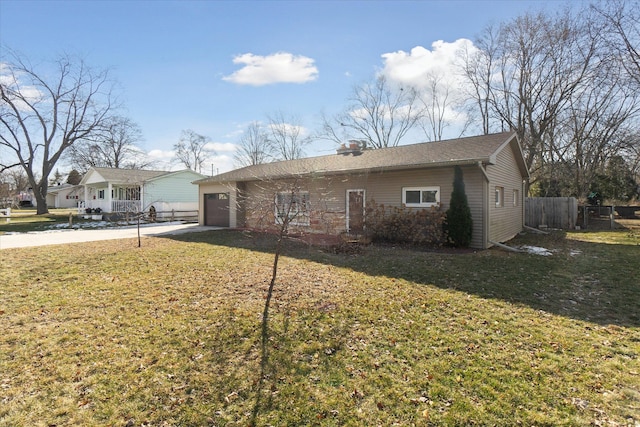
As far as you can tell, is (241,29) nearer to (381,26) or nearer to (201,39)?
(201,39)

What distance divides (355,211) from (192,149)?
4471 cm

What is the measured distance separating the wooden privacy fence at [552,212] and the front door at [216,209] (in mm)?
16750

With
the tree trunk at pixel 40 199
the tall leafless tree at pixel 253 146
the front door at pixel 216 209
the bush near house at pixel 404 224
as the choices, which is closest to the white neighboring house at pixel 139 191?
the tree trunk at pixel 40 199

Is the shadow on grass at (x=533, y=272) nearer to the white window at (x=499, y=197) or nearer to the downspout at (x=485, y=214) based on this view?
the downspout at (x=485, y=214)

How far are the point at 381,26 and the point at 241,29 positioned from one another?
19.1 ft

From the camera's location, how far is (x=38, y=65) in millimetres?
27781

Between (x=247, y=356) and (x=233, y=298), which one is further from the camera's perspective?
(x=233, y=298)

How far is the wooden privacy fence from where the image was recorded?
17.1m

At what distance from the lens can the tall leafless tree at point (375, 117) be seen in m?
32.4

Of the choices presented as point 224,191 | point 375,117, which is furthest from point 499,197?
point 375,117

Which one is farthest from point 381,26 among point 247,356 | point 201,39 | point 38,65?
point 38,65

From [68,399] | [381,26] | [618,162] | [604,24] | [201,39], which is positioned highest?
[604,24]

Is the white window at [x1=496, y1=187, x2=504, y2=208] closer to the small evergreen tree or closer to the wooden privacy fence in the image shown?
the small evergreen tree

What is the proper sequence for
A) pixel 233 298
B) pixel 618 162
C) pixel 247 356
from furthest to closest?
pixel 618 162, pixel 233 298, pixel 247 356
